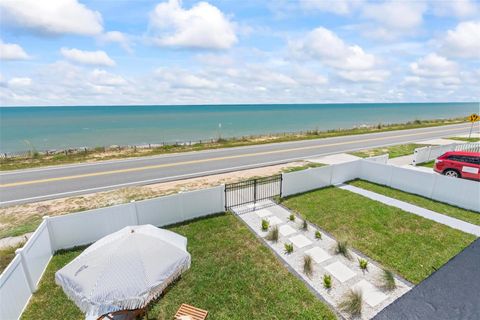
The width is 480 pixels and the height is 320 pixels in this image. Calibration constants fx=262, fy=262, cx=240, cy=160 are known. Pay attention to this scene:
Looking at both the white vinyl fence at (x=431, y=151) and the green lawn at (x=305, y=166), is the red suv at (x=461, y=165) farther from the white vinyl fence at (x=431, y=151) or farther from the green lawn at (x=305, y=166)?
the green lawn at (x=305, y=166)

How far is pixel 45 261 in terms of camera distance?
27.1ft

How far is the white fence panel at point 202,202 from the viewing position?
1120 centimetres

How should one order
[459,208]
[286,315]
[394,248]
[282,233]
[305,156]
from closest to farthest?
[286,315] → [394,248] → [282,233] → [459,208] → [305,156]

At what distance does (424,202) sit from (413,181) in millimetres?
1440

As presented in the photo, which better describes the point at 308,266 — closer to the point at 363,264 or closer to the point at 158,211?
the point at 363,264

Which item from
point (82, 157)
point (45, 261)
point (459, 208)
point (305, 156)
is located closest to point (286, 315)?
point (45, 261)

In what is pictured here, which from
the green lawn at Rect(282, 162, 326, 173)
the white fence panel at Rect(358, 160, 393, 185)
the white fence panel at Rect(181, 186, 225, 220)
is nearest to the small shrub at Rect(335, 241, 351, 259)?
the white fence panel at Rect(181, 186, 225, 220)

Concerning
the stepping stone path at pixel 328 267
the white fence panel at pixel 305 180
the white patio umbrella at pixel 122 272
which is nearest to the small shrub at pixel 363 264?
the stepping stone path at pixel 328 267

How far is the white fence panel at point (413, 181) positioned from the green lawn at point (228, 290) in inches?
383

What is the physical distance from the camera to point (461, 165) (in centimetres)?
1507

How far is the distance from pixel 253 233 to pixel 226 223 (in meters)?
1.37

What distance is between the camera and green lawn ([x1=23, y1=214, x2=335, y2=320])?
255 inches

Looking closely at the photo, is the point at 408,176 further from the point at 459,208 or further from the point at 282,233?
the point at 282,233

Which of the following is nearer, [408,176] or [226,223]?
[226,223]
